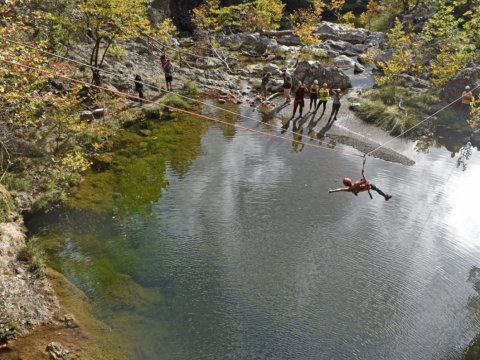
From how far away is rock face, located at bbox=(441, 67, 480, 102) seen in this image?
24.5 meters

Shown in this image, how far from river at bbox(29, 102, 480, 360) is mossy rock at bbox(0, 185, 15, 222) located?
1.03m

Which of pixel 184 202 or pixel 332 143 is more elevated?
pixel 332 143

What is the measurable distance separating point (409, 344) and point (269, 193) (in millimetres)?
Answer: 7904

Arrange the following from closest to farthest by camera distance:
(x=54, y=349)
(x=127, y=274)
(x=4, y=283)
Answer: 1. (x=54, y=349)
2. (x=4, y=283)
3. (x=127, y=274)

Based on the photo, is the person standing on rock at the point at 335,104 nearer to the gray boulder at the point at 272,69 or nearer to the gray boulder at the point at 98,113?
the gray boulder at the point at 272,69

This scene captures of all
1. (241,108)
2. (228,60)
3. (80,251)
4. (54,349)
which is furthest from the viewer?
(228,60)

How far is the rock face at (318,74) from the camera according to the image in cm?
2756

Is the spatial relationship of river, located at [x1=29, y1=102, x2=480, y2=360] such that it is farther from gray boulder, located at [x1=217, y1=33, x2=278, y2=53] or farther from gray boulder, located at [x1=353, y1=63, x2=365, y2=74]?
gray boulder, located at [x1=217, y1=33, x2=278, y2=53]

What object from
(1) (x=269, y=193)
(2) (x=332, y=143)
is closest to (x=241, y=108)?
(2) (x=332, y=143)

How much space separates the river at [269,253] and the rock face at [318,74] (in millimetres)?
9608

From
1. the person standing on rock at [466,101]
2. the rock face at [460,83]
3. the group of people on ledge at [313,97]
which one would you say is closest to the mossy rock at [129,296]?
the group of people on ledge at [313,97]

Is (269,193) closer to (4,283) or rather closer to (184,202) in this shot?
(184,202)

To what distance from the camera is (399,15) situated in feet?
131

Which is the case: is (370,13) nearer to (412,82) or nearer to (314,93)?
(412,82)
